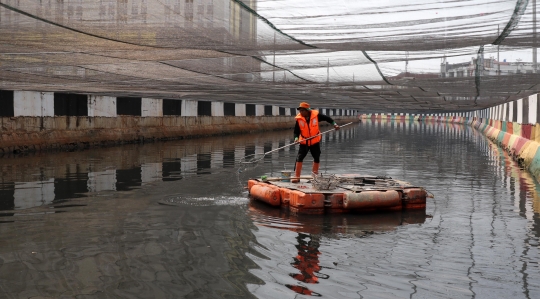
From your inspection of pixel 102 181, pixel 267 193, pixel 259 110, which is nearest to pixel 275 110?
pixel 259 110

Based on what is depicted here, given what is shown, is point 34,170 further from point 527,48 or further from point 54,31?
point 527,48

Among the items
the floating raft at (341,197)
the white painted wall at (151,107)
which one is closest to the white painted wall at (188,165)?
the floating raft at (341,197)

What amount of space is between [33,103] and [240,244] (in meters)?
19.9

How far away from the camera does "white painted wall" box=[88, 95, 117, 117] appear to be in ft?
98.5

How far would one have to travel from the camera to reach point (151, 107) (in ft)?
117

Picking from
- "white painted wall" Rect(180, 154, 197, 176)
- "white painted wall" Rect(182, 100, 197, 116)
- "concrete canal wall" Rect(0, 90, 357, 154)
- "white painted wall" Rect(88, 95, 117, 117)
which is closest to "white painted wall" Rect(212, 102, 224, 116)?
"concrete canal wall" Rect(0, 90, 357, 154)

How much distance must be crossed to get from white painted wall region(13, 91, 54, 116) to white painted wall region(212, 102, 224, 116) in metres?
17.4

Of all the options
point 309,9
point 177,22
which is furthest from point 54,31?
point 309,9

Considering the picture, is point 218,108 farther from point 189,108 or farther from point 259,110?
point 259,110

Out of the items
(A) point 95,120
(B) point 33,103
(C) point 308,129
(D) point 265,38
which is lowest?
(A) point 95,120

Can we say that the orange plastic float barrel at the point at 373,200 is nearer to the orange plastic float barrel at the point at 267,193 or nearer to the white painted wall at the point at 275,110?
the orange plastic float barrel at the point at 267,193

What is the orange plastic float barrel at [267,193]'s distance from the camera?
38.4ft

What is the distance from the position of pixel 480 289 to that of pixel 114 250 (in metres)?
4.02

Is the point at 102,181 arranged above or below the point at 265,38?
below
